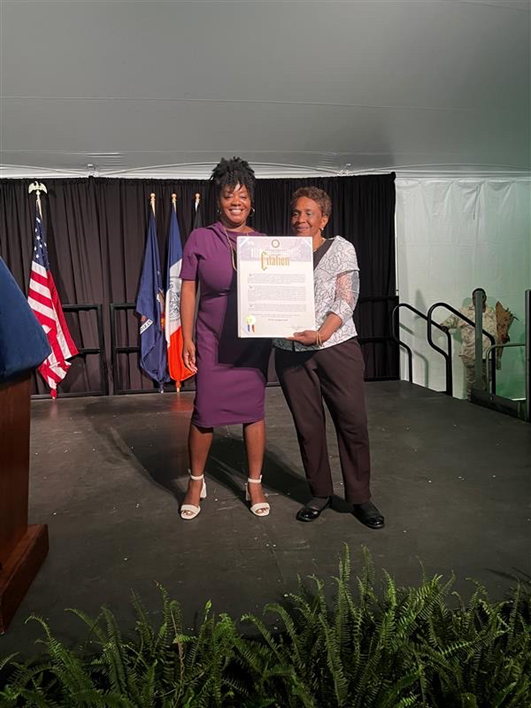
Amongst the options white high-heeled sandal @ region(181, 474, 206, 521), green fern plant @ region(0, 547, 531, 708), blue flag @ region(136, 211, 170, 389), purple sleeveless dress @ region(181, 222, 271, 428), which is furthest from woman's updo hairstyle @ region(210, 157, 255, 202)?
blue flag @ region(136, 211, 170, 389)

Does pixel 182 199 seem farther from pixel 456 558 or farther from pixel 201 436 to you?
pixel 456 558

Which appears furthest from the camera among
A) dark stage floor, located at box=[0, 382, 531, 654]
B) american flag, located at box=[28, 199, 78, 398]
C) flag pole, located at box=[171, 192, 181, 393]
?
flag pole, located at box=[171, 192, 181, 393]

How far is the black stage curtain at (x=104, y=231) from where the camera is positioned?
4883 mm

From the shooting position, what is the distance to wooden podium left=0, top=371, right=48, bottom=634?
1.25 meters

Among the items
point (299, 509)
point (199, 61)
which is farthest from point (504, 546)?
point (199, 61)

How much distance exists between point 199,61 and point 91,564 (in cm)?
274

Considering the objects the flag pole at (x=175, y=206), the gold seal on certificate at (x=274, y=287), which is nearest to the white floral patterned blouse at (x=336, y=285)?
the gold seal on certificate at (x=274, y=287)

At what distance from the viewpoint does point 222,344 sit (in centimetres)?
176

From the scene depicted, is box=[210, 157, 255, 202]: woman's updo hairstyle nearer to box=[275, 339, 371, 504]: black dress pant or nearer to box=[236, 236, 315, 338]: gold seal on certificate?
box=[236, 236, 315, 338]: gold seal on certificate

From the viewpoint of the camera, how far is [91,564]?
1.51 m

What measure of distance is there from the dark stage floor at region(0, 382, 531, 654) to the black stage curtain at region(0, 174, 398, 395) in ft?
6.18

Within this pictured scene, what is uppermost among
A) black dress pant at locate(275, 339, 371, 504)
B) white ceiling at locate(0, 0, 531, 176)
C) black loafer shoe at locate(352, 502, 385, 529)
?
white ceiling at locate(0, 0, 531, 176)

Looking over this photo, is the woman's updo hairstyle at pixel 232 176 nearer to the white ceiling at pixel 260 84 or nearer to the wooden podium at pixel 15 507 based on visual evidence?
the wooden podium at pixel 15 507

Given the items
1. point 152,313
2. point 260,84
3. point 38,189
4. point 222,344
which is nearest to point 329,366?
point 222,344
